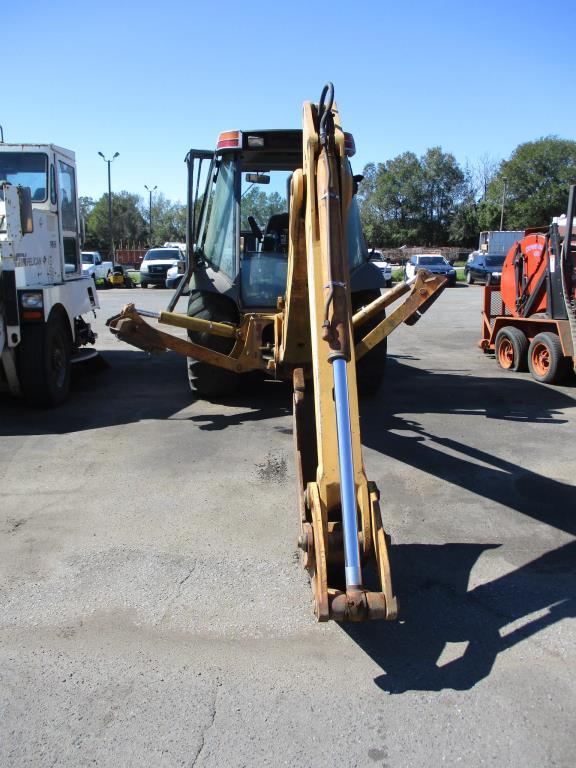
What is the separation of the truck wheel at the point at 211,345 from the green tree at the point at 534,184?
7030 centimetres

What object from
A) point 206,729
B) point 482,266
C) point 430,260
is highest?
point 430,260

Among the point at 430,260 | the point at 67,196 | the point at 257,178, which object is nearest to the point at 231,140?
the point at 257,178

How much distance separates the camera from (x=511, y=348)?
33.6 ft

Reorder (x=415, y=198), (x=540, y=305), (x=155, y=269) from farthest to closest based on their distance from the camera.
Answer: (x=415, y=198) < (x=155, y=269) < (x=540, y=305)

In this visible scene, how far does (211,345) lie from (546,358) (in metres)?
4.80

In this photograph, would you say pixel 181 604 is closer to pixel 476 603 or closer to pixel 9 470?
pixel 476 603

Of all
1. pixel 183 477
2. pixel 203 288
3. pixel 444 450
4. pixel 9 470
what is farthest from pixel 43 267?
pixel 444 450

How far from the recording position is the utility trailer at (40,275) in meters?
6.93

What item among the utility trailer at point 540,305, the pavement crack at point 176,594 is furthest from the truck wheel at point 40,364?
the utility trailer at point 540,305

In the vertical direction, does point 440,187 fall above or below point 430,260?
above

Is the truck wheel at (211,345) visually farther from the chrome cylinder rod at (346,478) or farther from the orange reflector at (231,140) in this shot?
the chrome cylinder rod at (346,478)

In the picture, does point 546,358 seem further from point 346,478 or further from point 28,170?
point 28,170

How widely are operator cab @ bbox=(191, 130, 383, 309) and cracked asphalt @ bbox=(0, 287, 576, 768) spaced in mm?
1661

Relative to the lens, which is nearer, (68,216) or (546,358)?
(68,216)
